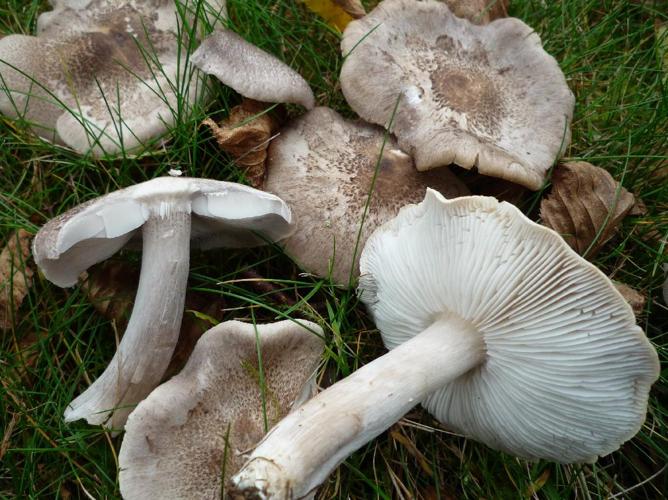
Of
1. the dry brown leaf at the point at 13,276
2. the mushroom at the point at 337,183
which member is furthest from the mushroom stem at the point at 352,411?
the dry brown leaf at the point at 13,276

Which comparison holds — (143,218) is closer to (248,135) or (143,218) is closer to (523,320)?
(248,135)

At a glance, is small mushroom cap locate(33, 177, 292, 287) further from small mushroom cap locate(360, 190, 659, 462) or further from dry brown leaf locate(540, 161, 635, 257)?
dry brown leaf locate(540, 161, 635, 257)

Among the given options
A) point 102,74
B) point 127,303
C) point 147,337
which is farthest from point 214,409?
point 102,74

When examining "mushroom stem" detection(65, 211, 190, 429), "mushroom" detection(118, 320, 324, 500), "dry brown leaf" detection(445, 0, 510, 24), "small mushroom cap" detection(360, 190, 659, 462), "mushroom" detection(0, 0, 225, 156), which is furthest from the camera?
"dry brown leaf" detection(445, 0, 510, 24)

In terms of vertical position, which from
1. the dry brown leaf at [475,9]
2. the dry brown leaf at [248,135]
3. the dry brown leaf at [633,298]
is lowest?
the dry brown leaf at [633,298]

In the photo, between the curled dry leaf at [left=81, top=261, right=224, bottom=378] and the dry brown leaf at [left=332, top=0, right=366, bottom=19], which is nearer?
the curled dry leaf at [left=81, top=261, right=224, bottom=378]

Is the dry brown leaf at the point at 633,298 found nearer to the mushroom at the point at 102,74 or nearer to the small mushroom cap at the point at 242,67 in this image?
the small mushroom cap at the point at 242,67

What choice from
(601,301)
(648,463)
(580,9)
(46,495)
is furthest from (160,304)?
(580,9)

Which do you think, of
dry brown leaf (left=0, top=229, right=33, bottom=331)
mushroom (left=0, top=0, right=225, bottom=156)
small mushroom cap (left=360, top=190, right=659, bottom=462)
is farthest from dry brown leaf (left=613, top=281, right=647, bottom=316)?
dry brown leaf (left=0, top=229, right=33, bottom=331)
